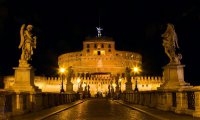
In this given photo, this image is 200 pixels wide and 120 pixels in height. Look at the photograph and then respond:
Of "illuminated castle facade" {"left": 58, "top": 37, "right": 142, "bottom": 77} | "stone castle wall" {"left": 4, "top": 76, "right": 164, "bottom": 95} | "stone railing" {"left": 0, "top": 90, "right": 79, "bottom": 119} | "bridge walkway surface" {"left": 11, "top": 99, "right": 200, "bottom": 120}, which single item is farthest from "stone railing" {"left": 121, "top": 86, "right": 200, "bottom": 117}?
"illuminated castle facade" {"left": 58, "top": 37, "right": 142, "bottom": 77}

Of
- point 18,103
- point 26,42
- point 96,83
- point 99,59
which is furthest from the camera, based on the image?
point 99,59

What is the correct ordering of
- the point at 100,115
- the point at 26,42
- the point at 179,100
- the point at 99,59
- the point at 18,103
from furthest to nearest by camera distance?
the point at 99,59 < the point at 26,42 < the point at 100,115 < the point at 179,100 < the point at 18,103

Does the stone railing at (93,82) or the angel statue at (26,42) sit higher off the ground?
the angel statue at (26,42)

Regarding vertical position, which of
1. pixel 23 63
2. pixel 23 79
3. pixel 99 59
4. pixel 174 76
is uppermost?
pixel 99 59

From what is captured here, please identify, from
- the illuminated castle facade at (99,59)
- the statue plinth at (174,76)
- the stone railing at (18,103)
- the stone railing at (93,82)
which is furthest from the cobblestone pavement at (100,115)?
the illuminated castle facade at (99,59)

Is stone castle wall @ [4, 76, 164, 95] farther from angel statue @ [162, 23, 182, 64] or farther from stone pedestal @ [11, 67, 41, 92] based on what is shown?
stone pedestal @ [11, 67, 41, 92]

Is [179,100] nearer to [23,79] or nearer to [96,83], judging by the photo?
[23,79]

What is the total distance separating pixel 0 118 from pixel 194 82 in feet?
97.1

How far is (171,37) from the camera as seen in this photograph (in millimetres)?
22109

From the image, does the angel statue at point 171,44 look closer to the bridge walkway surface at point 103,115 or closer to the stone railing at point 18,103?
the bridge walkway surface at point 103,115

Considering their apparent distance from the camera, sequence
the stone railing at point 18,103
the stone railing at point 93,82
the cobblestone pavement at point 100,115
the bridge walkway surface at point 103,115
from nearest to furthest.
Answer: the stone railing at point 18,103, the bridge walkway surface at point 103,115, the cobblestone pavement at point 100,115, the stone railing at point 93,82

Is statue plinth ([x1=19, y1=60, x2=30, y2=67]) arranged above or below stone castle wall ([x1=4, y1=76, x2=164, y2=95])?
above

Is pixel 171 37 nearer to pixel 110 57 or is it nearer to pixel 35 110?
pixel 35 110

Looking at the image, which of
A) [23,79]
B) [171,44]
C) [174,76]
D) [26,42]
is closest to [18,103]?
[23,79]
